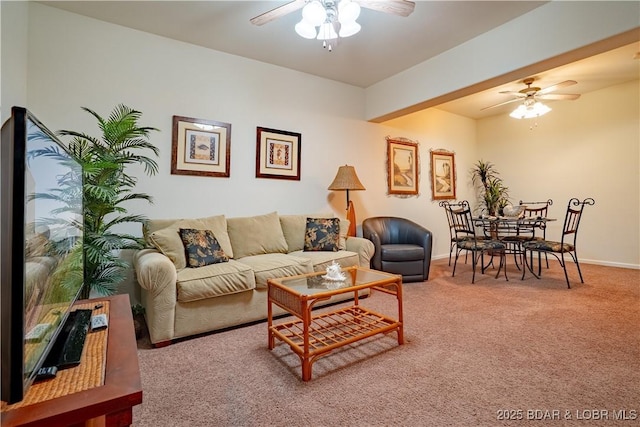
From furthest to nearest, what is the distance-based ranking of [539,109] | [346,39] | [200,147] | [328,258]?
[539,109], [200,147], [346,39], [328,258]

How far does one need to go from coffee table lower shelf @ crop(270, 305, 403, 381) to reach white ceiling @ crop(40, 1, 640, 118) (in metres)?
2.60

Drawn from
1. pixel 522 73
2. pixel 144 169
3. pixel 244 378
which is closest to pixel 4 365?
pixel 244 378

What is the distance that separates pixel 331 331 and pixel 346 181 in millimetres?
2077

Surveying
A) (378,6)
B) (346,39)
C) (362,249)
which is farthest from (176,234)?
(346,39)

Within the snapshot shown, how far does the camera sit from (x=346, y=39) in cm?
311

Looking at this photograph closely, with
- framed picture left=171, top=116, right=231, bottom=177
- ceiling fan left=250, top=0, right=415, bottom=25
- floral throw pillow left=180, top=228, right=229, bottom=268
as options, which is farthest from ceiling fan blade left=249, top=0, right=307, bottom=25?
floral throw pillow left=180, top=228, right=229, bottom=268

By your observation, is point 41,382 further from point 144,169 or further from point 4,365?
point 144,169

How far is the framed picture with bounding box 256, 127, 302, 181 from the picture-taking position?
3.60 m

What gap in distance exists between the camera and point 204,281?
221 cm

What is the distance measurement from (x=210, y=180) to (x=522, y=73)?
330 centimetres

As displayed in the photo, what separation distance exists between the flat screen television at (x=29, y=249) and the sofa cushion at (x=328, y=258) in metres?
2.01

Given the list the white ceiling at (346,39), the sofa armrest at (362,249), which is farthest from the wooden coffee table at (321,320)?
the white ceiling at (346,39)

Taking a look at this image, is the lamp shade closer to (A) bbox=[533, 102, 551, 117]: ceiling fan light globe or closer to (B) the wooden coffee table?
(B) the wooden coffee table

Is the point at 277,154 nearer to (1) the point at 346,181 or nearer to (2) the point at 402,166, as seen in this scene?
(1) the point at 346,181
